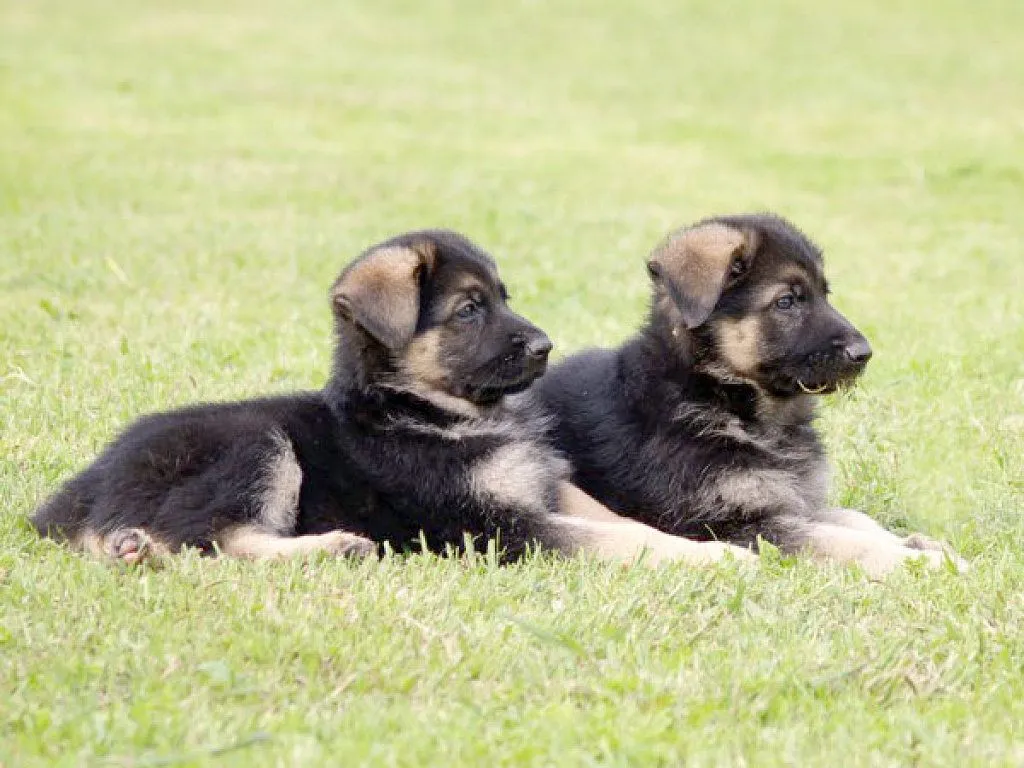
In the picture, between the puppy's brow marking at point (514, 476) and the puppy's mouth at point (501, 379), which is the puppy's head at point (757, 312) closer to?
the puppy's mouth at point (501, 379)

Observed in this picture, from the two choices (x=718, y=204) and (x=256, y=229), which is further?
(x=718, y=204)

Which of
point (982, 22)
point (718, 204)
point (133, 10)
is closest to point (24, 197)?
point (718, 204)

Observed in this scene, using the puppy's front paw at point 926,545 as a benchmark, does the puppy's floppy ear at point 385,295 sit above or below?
above

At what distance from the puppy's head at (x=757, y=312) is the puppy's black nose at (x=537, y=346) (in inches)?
21.6

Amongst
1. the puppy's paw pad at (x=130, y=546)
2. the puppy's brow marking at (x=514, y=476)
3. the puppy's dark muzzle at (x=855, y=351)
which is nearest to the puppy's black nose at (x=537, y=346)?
the puppy's brow marking at (x=514, y=476)

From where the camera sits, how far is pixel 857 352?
6.00m

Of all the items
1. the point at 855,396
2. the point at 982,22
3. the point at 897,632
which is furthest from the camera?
the point at 982,22

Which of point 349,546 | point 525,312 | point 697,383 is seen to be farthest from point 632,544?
point 525,312

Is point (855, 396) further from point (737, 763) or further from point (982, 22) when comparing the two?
point (982, 22)

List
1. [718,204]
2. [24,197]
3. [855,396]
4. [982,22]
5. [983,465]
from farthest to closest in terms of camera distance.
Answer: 1. [982,22]
2. [718,204]
3. [24,197]
4. [855,396]
5. [983,465]

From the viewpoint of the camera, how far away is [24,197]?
46.4ft

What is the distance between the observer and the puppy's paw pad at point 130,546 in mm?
5242

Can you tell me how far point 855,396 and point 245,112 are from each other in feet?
45.4

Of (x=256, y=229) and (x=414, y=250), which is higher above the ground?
(x=414, y=250)
